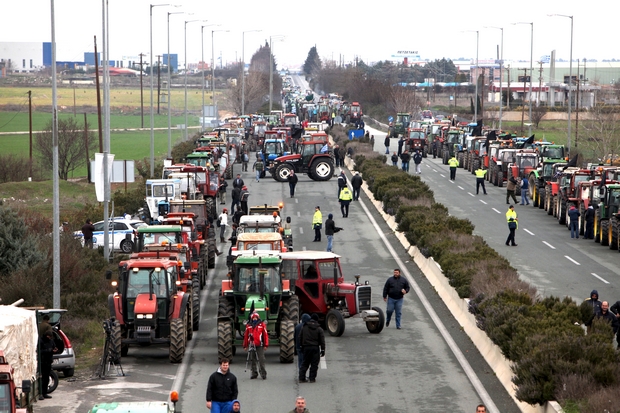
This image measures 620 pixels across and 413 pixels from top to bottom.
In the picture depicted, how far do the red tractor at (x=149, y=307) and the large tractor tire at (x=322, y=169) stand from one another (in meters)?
36.2

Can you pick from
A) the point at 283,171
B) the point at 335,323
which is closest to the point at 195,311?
A: the point at 335,323

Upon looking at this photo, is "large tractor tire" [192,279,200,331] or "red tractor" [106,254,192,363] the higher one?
"red tractor" [106,254,192,363]

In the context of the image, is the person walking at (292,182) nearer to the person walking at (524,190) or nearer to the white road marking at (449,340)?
the person walking at (524,190)

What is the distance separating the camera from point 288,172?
57.8 metres

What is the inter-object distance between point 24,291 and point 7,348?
33.1ft

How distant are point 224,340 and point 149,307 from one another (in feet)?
5.75

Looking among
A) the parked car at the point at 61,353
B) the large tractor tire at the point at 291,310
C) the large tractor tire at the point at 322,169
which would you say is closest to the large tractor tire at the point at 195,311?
the large tractor tire at the point at 291,310

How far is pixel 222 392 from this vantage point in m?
15.6

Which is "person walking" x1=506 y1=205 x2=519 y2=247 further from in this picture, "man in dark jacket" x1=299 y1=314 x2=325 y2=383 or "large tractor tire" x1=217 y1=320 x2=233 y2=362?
"man in dark jacket" x1=299 y1=314 x2=325 y2=383

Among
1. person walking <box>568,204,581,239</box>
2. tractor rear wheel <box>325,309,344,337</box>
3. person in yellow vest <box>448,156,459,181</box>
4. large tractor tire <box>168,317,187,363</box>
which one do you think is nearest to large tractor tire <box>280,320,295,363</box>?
large tractor tire <box>168,317,187,363</box>

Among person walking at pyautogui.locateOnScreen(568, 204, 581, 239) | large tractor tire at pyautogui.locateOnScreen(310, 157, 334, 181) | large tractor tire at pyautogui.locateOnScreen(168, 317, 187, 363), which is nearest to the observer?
large tractor tire at pyautogui.locateOnScreen(168, 317, 187, 363)

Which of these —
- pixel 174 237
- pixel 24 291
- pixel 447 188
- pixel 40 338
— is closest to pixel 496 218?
pixel 447 188

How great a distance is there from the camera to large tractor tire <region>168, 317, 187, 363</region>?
21.3 meters

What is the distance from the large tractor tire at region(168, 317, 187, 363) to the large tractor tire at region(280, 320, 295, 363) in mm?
2033
